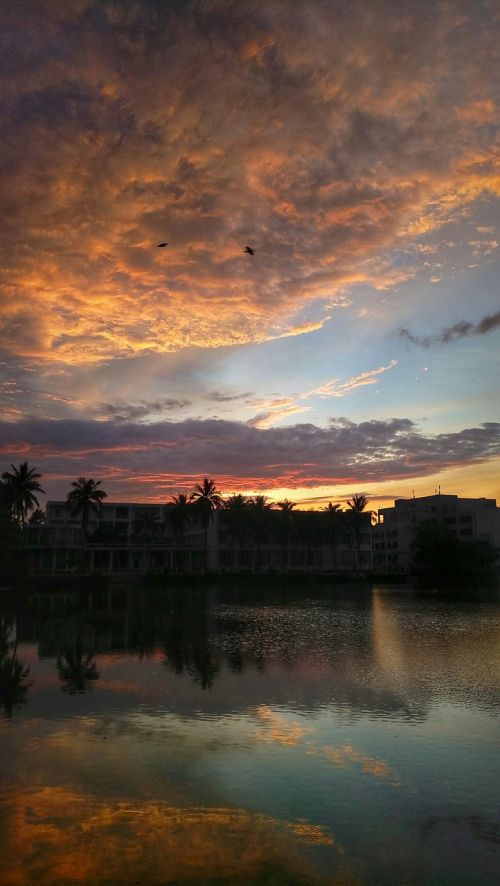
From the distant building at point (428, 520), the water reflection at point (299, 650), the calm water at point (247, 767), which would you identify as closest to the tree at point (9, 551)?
the water reflection at point (299, 650)

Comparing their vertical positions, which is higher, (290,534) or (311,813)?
(290,534)

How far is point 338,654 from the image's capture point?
24.7m

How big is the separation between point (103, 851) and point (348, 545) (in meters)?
120

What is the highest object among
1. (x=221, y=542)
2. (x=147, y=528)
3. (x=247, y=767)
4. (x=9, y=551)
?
(x=147, y=528)

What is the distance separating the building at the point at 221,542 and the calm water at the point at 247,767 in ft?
272

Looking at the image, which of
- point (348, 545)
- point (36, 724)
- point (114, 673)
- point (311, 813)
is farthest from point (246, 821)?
point (348, 545)

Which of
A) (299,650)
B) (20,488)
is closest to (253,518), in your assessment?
(20,488)

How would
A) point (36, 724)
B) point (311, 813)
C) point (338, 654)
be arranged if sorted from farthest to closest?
point (338, 654) → point (36, 724) → point (311, 813)

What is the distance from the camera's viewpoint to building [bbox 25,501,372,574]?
11056 cm

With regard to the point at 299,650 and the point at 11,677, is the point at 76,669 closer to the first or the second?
the point at 11,677

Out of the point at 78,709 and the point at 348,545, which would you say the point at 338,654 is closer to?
the point at 78,709

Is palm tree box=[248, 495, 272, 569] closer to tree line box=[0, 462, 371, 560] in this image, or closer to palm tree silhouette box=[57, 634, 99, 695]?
tree line box=[0, 462, 371, 560]

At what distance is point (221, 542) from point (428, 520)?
50.3 metres

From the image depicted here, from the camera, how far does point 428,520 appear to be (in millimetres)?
139875
